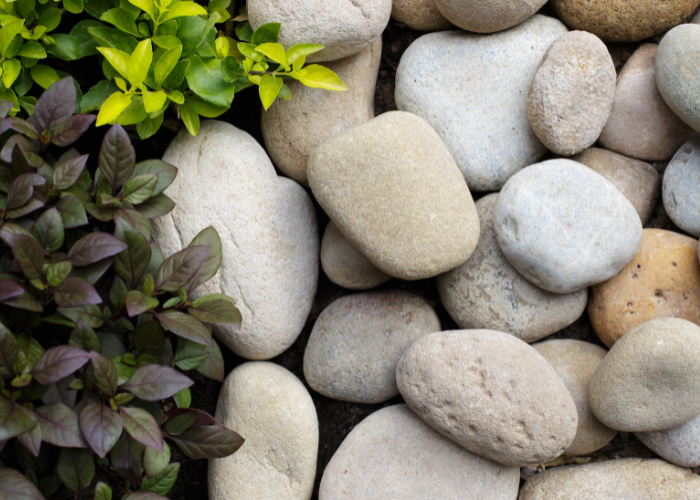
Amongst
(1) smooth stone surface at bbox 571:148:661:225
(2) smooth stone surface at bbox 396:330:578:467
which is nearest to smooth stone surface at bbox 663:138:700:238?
(1) smooth stone surface at bbox 571:148:661:225

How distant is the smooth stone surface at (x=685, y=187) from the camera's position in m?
1.65

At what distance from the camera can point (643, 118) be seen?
5.60ft

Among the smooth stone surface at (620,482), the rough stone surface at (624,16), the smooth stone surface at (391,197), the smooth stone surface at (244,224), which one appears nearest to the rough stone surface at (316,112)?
the smooth stone surface at (244,224)

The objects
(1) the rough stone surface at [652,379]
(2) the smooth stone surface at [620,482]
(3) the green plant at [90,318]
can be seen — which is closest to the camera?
(3) the green plant at [90,318]

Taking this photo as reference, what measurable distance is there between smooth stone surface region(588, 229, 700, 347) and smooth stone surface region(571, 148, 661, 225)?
0.12m

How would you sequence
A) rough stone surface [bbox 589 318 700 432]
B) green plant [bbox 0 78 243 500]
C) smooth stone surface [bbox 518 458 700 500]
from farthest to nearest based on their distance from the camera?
smooth stone surface [bbox 518 458 700 500], rough stone surface [bbox 589 318 700 432], green plant [bbox 0 78 243 500]

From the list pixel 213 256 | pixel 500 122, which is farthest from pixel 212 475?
pixel 500 122

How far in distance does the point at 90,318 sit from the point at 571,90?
1507 millimetres

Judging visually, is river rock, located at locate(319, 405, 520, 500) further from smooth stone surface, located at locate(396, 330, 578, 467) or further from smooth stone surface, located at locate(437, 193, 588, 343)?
smooth stone surface, located at locate(437, 193, 588, 343)

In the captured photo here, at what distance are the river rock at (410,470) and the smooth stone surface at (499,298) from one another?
41 centimetres

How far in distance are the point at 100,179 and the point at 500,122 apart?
48.8 inches

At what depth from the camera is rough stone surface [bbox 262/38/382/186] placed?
1.72 meters

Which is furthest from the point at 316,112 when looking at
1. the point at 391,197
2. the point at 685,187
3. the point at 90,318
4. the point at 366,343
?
the point at 685,187

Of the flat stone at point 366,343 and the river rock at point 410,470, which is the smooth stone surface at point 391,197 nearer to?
the flat stone at point 366,343
